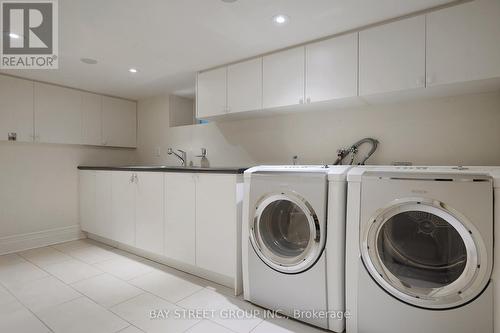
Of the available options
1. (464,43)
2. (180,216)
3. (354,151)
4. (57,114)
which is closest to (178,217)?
(180,216)

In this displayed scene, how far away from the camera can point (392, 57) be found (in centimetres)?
173

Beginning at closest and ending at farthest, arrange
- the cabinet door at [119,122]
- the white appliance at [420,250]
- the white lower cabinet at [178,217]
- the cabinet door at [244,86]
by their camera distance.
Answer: the white appliance at [420,250] < the white lower cabinet at [178,217] < the cabinet door at [244,86] < the cabinet door at [119,122]

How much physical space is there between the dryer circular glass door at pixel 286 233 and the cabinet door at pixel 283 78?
874 millimetres

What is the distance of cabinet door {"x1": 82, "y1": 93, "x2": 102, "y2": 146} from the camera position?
343cm

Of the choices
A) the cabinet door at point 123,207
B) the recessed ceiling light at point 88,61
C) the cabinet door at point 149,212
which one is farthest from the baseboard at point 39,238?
the recessed ceiling light at point 88,61

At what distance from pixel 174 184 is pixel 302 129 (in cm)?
127

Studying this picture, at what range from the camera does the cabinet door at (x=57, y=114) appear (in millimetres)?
3027

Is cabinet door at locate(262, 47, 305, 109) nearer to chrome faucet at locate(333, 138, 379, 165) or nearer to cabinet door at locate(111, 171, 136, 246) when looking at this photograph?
chrome faucet at locate(333, 138, 379, 165)

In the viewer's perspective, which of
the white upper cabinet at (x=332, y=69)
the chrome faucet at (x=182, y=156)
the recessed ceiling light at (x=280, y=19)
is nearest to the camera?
the recessed ceiling light at (x=280, y=19)

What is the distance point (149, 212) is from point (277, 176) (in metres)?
1.47

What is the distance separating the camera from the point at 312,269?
156cm

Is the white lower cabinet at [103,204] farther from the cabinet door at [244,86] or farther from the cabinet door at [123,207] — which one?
the cabinet door at [244,86]

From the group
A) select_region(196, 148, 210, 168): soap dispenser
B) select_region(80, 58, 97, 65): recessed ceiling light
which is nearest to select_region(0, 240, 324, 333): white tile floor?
select_region(196, 148, 210, 168): soap dispenser

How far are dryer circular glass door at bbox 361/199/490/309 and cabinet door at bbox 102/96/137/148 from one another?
11.6 feet
